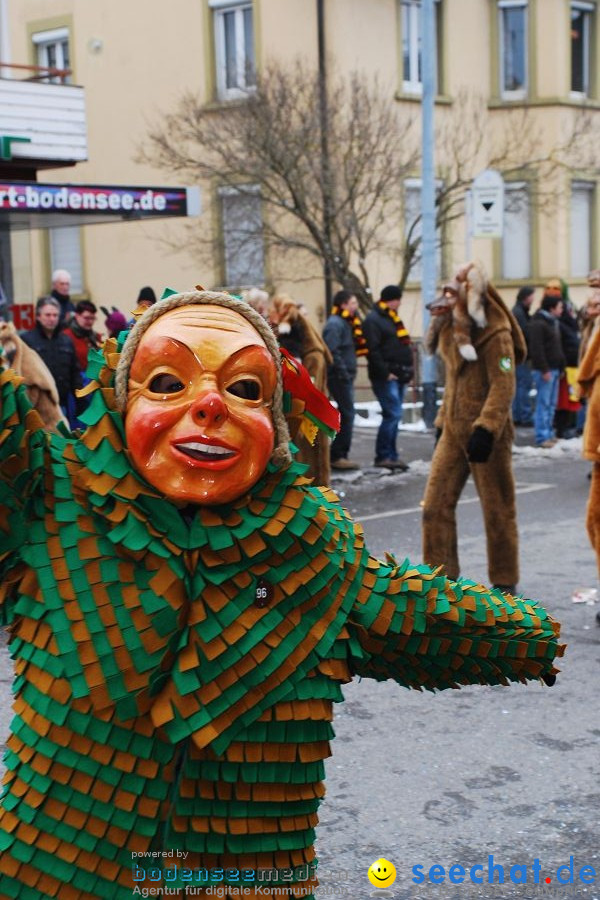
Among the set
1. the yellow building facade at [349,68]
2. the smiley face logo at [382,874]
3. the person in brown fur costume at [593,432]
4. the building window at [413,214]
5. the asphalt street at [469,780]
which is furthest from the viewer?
the building window at [413,214]

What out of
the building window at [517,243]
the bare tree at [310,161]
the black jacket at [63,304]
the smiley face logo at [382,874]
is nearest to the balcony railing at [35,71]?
the bare tree at [310,161]

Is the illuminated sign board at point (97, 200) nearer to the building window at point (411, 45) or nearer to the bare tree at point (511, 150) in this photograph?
the bare tree at point (511, 150)

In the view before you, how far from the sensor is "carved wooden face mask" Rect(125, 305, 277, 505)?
2.15 meters

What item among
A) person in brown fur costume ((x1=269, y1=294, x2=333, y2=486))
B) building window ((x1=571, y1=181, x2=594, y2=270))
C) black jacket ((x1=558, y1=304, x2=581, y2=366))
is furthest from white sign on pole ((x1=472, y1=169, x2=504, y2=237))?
building window ((x1=571, y1=181, x2=594, y2=270))

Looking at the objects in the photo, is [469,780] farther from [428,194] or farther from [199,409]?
[428,194]

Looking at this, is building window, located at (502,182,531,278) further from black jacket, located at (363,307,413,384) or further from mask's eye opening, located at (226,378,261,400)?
mask's eye opening, located at (226,378,261,400)

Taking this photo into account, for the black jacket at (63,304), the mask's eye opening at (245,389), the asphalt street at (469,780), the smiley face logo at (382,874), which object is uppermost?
the black jacket at (63,304)

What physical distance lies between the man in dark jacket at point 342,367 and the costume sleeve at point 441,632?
9433 mm

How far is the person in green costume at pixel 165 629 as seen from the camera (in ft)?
7.04

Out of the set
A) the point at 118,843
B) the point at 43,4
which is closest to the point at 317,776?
the point at 118,843

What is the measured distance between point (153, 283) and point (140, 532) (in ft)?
69.3

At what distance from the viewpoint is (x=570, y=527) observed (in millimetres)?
8914

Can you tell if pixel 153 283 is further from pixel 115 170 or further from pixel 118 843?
pixel 118 843

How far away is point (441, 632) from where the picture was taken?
2.44 metres
